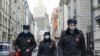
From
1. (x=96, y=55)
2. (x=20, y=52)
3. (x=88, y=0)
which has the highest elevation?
(x=88, y=0)

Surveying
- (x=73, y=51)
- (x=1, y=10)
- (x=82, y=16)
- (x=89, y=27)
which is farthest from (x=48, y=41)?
(x=1, y=10)

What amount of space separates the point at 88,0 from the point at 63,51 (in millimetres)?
27181

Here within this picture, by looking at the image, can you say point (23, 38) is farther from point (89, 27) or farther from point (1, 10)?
point (1, 10)

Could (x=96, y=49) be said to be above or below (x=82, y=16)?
below

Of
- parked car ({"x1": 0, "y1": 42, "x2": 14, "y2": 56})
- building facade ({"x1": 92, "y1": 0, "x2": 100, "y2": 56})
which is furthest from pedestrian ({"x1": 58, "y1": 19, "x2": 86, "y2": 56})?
building facade ({"x1": 92, "y1": 0, "x2": 100, "y2": 56})

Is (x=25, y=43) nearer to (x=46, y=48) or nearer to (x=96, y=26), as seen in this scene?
(x=46, y=48)

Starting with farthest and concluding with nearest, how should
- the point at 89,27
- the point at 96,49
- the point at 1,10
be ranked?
the point at 1,10, the point at 89,27, the point at 96,49

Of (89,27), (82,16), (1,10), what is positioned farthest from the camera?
(1,10)

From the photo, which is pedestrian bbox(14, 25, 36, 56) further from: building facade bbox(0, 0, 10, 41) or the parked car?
building facade bbox(0, 0, 10, 41)

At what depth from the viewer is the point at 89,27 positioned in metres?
34.3

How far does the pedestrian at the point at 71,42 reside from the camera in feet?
31.0

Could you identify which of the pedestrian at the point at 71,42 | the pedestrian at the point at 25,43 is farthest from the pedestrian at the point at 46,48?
the pedestrian at the point at 71,42

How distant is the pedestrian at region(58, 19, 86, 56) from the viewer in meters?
9.45

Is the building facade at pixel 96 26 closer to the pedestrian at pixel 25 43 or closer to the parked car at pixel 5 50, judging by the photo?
the parked car at pixel 5 50
